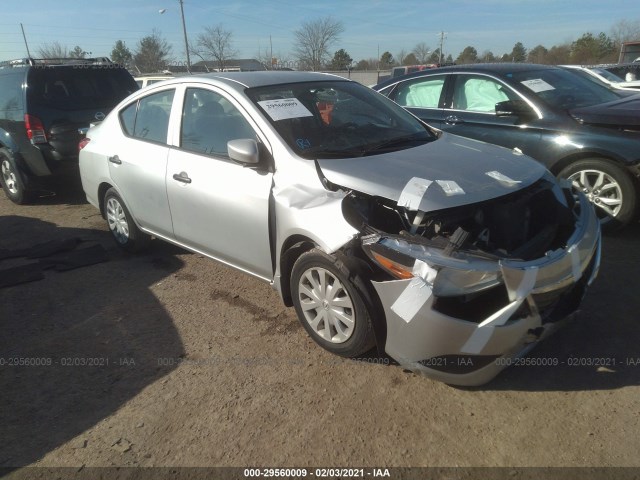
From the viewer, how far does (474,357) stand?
234 cm

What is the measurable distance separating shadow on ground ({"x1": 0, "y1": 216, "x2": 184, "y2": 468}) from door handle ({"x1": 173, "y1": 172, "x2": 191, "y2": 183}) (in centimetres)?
106

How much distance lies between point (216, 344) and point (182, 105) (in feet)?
6.42

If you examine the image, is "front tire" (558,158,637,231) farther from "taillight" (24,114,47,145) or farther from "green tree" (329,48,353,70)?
"green tree" (329,48,353,70)

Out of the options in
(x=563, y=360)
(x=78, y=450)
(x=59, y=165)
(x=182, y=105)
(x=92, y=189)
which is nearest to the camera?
(x=78, y=450)

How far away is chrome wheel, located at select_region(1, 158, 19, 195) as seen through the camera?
273 inches

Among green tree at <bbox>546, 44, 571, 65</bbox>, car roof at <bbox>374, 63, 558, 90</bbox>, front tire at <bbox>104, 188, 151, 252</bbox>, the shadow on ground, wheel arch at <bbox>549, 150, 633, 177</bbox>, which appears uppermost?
green tree at <bbox>546, 44, 571, 65</bbox>

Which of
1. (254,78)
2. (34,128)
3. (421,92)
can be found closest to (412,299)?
(254,78)

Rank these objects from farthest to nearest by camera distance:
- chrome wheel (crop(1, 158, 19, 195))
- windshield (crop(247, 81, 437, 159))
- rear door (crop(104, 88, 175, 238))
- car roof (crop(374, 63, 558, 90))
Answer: chrome wheel (crop(1, 158, 19, 195)) → car roof (crop(374, 63, 558, 90)) → rear door (crop(104, 88, 175, 238)) → windshield (crop(247, 81, 437, 159))

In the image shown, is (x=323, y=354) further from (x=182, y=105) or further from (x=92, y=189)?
(x=92, y=189)

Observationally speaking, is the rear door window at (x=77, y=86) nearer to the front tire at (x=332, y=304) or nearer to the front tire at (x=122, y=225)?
the front tire at (x=122, y=225)

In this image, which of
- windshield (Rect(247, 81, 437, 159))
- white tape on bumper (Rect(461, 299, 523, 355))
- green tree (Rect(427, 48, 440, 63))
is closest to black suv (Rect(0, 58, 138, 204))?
windshield (Rect(247, 81, 437, 159))

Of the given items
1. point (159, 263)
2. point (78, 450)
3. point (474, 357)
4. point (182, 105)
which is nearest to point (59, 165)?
point (159, 263)

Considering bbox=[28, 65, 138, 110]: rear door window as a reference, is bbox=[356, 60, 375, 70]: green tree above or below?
above

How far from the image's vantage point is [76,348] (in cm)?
329
